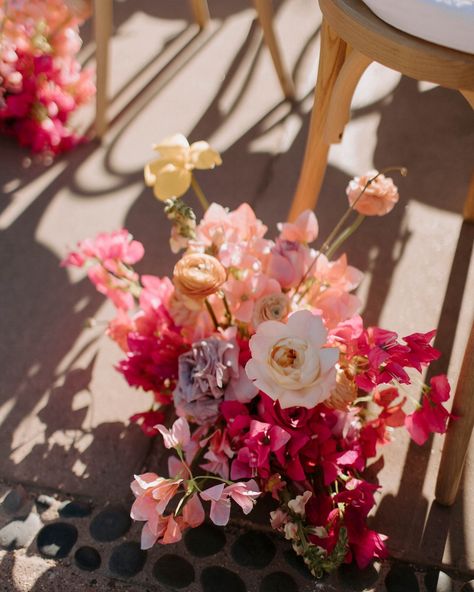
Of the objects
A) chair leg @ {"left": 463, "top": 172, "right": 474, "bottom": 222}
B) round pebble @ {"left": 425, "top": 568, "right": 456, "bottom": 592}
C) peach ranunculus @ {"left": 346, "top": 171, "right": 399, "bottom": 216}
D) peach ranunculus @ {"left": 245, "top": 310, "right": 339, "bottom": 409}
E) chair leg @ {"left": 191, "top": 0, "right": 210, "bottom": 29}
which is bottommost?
round pebble @ {"left": 425, "top": 568, "right": 456, "bottom": 592}

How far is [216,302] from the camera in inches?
54.8

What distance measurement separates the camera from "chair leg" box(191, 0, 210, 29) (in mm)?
2441

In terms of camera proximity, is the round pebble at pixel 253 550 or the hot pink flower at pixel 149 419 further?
the hot pink flower at pixel 149 419

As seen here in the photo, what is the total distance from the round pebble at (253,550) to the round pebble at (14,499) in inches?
15.8

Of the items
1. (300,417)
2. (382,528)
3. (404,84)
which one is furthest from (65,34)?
(382,528)

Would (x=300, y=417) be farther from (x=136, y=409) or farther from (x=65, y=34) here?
(x=65, y=34)

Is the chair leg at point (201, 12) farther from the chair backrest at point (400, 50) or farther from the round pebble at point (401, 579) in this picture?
the round pebble at point (401, 579)

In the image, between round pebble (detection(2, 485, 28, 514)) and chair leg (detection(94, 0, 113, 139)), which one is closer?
round pebble (detection(2, 485, 28, 514))

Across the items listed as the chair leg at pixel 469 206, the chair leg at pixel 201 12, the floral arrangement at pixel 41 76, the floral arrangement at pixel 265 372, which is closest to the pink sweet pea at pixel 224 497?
the floral arrangement at pixel 265 372

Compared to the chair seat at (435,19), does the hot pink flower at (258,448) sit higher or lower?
lower

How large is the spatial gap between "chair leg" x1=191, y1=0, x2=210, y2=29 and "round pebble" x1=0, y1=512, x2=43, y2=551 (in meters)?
1.74

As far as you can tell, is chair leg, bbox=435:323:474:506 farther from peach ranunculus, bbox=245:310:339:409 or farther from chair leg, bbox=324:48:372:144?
chair leg, bbox=324:48:372:144

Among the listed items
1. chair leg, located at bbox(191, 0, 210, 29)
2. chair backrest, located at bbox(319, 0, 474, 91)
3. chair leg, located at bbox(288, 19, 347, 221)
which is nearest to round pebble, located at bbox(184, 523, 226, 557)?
chair leg, located at bbox(288, 19, 347, 221)

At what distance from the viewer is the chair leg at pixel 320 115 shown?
1330 millimetres
